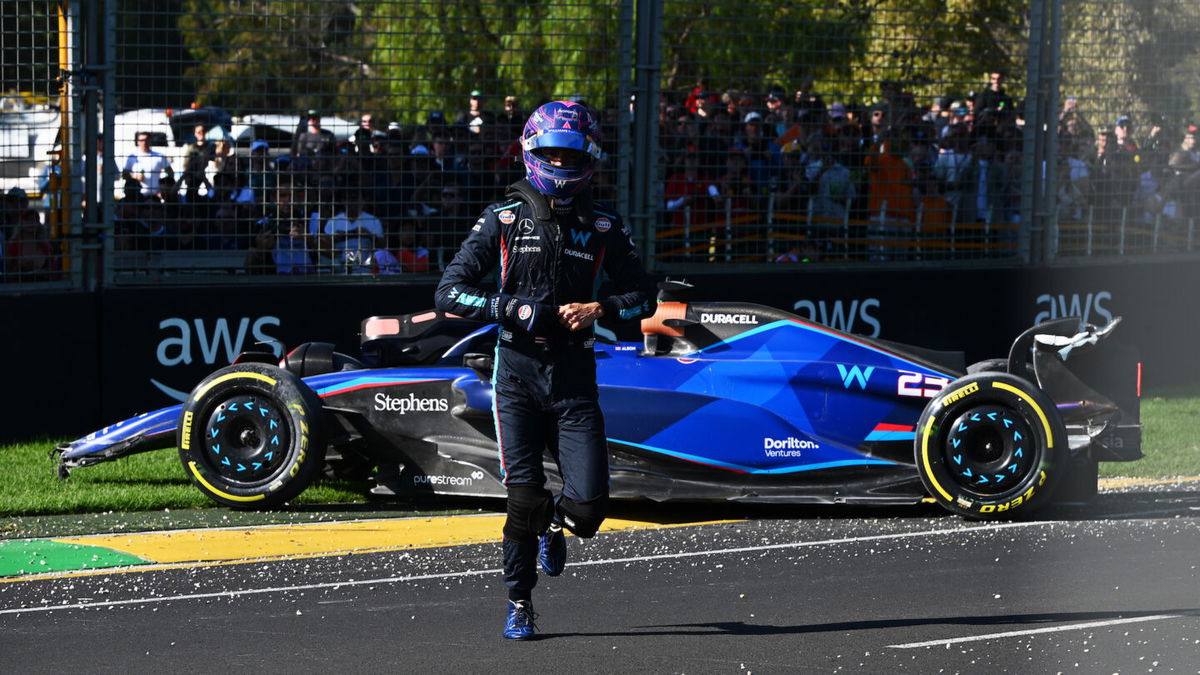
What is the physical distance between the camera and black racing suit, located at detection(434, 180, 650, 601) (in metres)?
5.42

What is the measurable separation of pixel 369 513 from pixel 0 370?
3034 mm

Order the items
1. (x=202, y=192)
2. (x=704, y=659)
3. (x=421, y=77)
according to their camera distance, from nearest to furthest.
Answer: (x=704, y=659) < (x=202, y=192) < (x=421, y=77)

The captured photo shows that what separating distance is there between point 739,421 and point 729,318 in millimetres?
644

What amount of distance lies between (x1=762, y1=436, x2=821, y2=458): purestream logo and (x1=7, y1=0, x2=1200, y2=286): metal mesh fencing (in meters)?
2.97

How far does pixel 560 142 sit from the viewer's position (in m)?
5.41

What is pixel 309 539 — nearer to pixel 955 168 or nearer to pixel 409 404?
pixel 409 404

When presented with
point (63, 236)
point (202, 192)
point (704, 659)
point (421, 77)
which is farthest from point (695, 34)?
point (704, 659)

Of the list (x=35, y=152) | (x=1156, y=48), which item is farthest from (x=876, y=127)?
(x=1156, y=48)

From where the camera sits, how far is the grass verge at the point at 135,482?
325 inches

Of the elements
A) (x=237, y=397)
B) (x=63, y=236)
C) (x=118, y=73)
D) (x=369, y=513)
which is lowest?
(x=369, y=513)

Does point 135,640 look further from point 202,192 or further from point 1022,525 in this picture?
point 202,192

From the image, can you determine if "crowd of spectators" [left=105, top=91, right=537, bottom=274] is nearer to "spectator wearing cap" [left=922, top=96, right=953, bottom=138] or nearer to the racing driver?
"spectator wearing cap" [left=922, top=96, right=953, bottom=138]

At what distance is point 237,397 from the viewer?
805cm

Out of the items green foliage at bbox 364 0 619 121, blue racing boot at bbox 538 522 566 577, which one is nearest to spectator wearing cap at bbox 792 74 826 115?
green foliage at bbox 364 0 619 121
